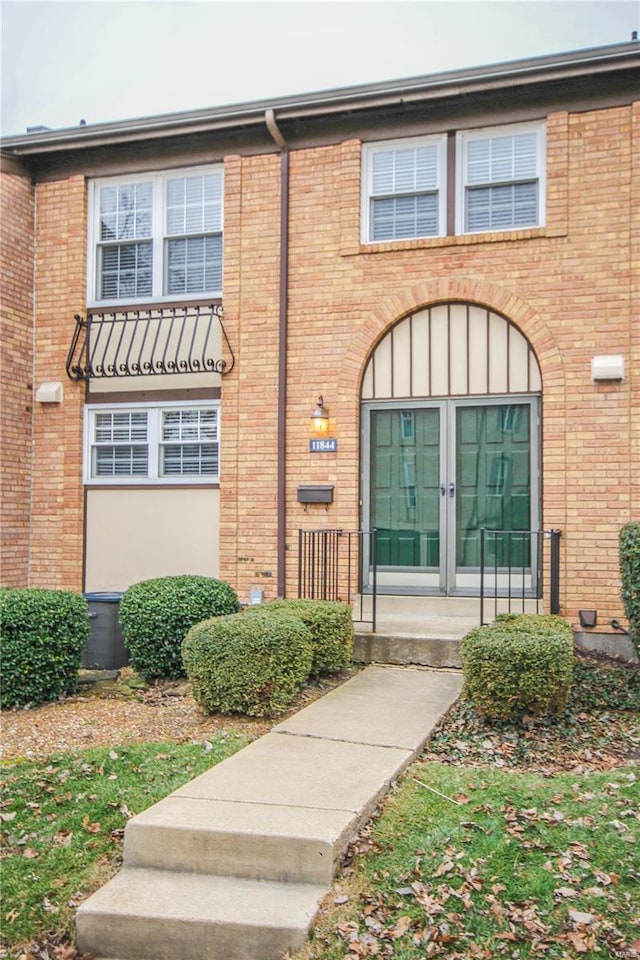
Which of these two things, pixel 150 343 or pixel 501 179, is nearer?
pixel 501 179

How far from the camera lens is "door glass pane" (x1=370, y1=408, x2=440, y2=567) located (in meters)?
9.03

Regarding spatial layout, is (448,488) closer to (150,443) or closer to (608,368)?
(608,368)

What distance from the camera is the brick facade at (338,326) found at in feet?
27.1

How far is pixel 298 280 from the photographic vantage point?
9.31 meters

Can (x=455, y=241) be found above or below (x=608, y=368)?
above

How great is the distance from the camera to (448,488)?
29.4ft

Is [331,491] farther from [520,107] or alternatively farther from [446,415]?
[520,107]

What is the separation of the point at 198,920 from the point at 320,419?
20.2 ft

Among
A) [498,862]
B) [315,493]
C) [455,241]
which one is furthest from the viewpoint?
[315,493]

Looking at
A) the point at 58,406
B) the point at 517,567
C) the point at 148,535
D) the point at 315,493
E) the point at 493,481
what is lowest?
the point at 517,567

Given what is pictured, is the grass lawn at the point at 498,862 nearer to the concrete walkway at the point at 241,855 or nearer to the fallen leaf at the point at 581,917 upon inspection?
the fallen leaf at the point at 581,917

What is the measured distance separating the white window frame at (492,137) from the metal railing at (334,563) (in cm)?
350

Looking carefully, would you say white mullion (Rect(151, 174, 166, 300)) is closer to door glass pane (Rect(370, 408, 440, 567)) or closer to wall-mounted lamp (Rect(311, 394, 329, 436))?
wall-mounted lamp (Rect(311, 394, 329, 436))

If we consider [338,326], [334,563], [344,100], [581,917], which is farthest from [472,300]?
[581,917]
